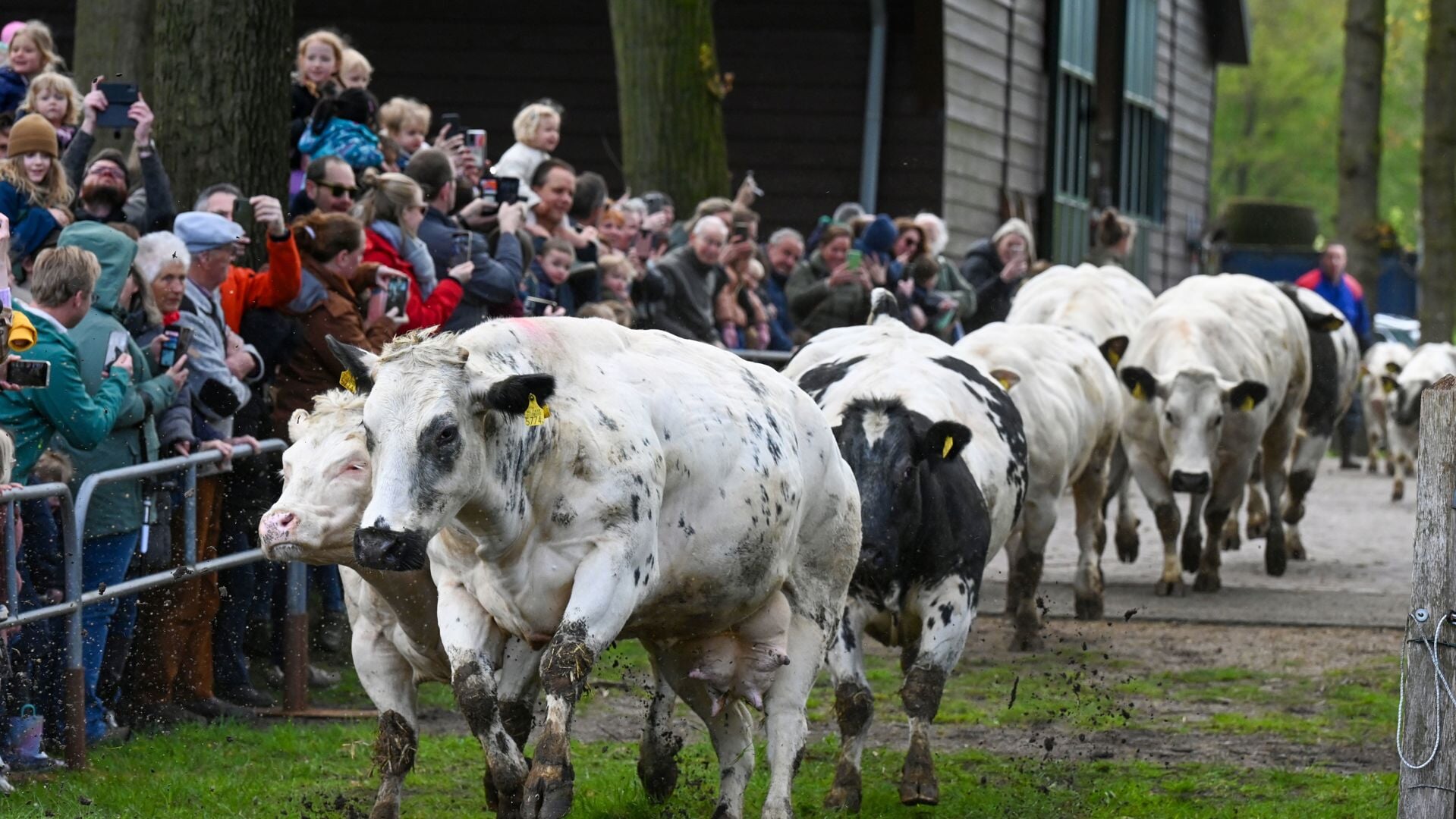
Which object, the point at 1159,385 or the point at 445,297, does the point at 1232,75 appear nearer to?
the point at 1159,385

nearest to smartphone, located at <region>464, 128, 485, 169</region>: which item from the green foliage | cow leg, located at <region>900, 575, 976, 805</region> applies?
cow leg, located at <region>900, 575, 976, 805</region>

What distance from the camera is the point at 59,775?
729cm

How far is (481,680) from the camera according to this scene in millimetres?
5891

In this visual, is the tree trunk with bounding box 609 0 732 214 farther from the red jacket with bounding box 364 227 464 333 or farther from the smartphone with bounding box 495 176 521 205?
the red jacket with bounding box 364 227 464 333

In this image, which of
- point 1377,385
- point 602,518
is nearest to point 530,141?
point 602,518

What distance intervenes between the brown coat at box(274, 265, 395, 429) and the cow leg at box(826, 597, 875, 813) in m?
2.78

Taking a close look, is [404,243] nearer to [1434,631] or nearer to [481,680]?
[481,680]

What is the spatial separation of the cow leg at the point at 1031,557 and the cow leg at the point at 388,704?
15.8ft

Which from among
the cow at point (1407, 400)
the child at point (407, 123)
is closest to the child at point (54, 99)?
the child at point (407, 123)

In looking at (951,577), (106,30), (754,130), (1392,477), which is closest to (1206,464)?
(951,577)

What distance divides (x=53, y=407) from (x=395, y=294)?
7.29 feet

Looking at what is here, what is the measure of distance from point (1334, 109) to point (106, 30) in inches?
2271

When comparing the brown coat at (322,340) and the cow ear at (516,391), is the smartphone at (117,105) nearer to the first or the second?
the brown coat at (322,340)

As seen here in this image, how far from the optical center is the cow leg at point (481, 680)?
5.87m
